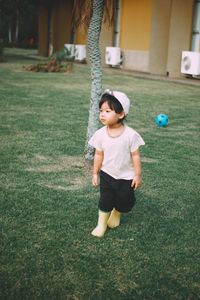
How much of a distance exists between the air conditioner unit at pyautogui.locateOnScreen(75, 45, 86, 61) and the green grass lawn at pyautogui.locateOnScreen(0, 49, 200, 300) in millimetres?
16501

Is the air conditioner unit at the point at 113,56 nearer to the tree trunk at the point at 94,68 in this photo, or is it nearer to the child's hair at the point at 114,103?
the tree trunk at the point at 94,68

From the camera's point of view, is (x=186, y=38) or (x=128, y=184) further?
(x=186, y=38)

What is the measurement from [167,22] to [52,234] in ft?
50.9

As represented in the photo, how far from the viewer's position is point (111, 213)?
11.2ft

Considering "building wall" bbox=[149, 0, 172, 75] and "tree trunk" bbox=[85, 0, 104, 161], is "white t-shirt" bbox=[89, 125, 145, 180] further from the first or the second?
"building wall" bbox=[149, 0, 172, 75]

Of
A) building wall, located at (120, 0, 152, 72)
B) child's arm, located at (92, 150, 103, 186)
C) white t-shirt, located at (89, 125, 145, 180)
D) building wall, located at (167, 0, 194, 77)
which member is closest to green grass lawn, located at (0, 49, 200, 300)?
child's arm, located at (92, 150, 103, 186)

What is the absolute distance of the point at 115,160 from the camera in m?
3.22

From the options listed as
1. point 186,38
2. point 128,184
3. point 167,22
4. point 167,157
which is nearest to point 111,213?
point 128,184

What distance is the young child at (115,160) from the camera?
10.3 ft

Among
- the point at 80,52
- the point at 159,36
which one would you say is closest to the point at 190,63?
the point at 159,36

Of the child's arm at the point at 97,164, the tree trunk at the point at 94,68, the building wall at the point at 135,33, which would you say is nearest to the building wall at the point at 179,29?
the building wall at the point at 135,33

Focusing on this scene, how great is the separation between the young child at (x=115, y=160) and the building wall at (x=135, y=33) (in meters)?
15.1

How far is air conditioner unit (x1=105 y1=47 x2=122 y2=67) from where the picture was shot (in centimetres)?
1942

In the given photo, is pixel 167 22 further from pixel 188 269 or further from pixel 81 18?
pixel 188 269
